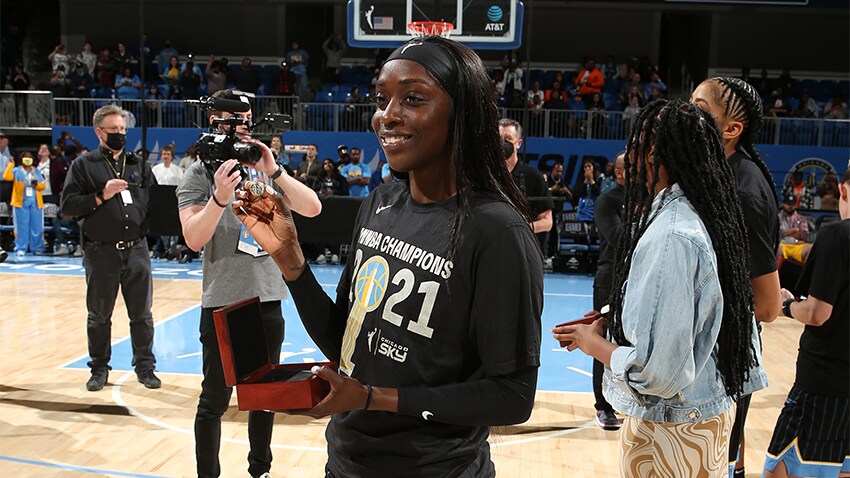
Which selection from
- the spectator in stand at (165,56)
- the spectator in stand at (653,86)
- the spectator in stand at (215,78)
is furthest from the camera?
the spectator in stand at (165,56)

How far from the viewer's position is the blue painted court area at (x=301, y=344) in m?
6.49

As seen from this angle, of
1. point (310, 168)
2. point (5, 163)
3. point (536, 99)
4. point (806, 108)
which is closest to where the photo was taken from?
point (310, 168)

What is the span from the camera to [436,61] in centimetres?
161

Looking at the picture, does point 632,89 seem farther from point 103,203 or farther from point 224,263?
point 224,263

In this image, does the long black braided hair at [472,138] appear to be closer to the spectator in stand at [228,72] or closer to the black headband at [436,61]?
A: the black headband at [436,61]

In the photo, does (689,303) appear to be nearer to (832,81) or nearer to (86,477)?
(86,477)

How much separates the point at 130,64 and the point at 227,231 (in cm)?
1662

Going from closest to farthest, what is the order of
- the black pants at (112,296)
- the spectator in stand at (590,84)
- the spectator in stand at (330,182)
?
the black pants at (112,296)
the spectator in stand at (330,182)
the spectator in stand at (590,84)

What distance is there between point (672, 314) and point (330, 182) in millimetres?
10548

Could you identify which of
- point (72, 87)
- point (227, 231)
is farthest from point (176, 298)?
point (72, 87)

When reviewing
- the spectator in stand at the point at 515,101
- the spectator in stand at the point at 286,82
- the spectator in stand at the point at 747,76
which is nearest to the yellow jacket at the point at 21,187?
the spectator in stand at the point at 286,82

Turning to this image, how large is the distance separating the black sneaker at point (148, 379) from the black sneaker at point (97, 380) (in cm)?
24

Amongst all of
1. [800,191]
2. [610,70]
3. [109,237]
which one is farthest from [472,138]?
[610,70]

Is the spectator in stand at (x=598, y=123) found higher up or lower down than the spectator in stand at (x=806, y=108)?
lower down
